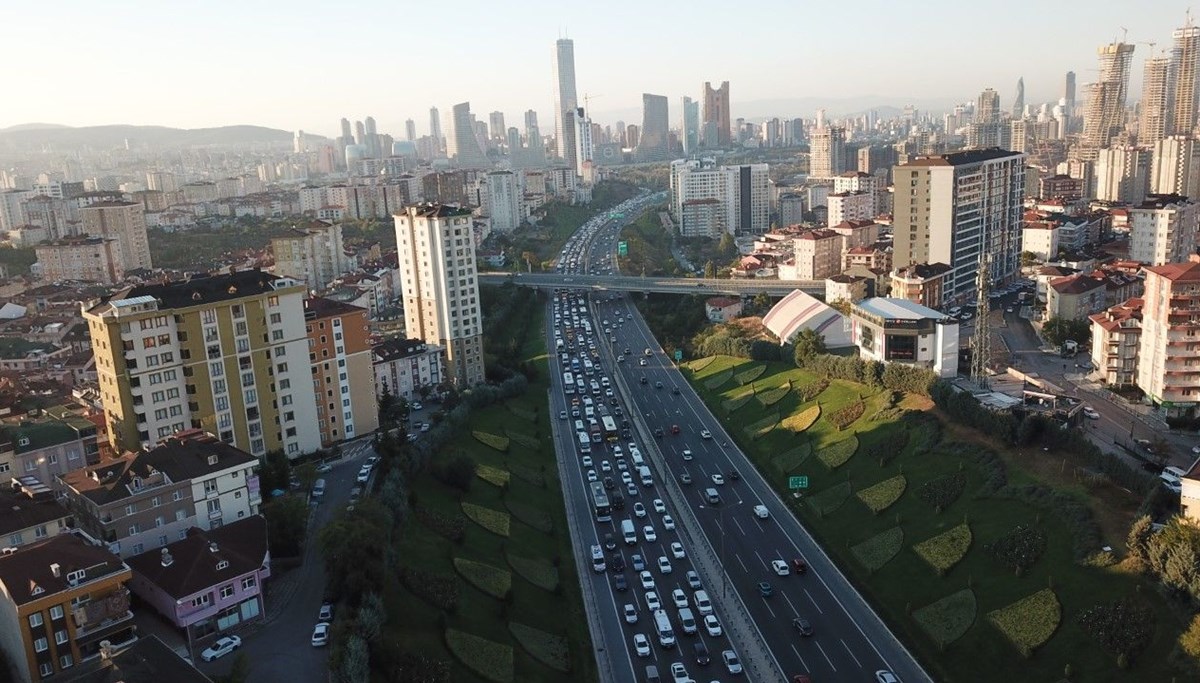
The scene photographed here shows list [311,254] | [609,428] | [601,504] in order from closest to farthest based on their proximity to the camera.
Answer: [601,504] → [609,428] → [311,254]

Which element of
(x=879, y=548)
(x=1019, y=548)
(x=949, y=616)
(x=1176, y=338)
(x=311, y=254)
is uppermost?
(x=311, y=254)

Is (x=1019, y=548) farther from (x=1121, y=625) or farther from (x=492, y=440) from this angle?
(x=492, y=440)

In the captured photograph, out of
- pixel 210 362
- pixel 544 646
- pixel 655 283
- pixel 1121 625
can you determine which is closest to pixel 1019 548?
pixel 1121 625

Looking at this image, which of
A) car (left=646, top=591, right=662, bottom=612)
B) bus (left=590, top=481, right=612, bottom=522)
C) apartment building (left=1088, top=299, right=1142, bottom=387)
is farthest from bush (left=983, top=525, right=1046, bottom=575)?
apartment building (left=1088, top=299, right=1142, bottom=387)

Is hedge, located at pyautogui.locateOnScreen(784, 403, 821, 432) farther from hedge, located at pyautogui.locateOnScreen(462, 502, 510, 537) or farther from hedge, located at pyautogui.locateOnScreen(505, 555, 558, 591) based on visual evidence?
hedge, located at pyautogui.locateOnScreen(505, 555, 558, 591)

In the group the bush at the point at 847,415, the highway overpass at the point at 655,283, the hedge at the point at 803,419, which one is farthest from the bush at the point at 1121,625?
the highway overpass at the point at 655,283

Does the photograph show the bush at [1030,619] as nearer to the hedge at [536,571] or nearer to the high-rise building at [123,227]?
the hedge at [536,571]
